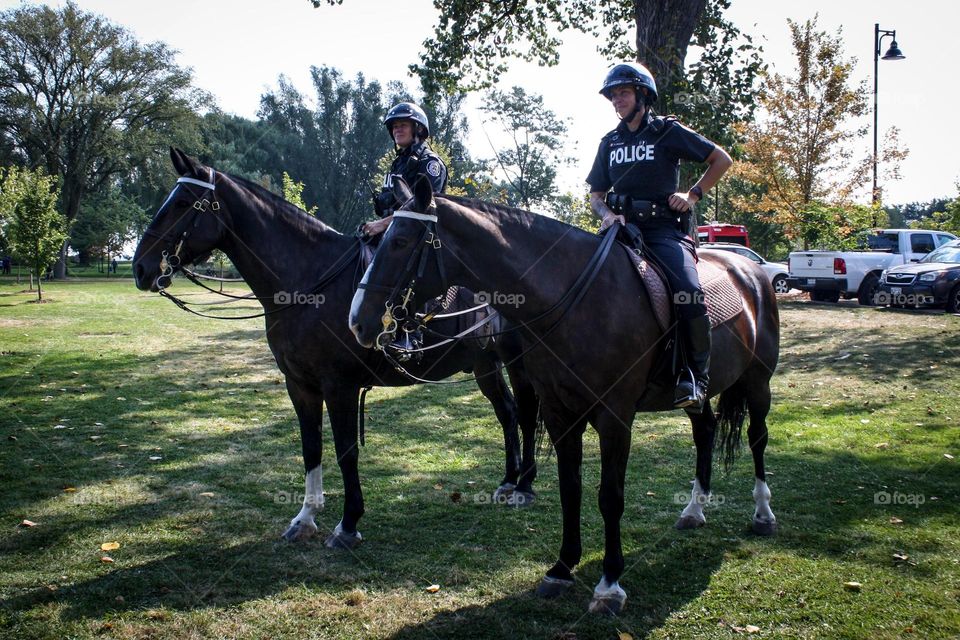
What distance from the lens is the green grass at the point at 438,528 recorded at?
13.9 feet

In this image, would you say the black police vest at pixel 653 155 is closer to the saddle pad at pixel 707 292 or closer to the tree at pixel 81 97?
the saddle pad at pixel 707 292

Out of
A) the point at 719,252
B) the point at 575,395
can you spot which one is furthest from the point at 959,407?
the point at 575,395

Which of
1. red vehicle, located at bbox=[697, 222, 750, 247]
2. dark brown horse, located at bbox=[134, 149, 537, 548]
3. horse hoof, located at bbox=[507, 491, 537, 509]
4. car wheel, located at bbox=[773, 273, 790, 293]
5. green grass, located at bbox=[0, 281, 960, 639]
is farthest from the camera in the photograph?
red vehicle, located at bbox=[697, 222, 750, 247]

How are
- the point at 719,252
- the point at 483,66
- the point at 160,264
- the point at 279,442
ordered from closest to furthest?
the point at 160,264
the point at 719,252
the point at 279,442
the point at 483,66

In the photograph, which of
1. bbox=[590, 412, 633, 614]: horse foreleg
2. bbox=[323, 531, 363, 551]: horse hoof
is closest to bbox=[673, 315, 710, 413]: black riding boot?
bbox=[590, 412, 633, 614]: horse foreleg

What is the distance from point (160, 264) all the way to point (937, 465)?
760 cm

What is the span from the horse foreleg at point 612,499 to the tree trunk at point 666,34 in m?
9.57

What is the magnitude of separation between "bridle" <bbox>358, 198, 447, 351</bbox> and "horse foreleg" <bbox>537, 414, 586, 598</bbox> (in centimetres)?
128

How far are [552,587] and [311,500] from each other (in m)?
2.20

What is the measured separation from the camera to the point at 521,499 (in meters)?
6.36

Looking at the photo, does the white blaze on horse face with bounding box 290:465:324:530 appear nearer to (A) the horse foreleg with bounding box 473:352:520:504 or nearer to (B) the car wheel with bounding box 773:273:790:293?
(A) the horse foreleg with bounding box 473:352:520:504

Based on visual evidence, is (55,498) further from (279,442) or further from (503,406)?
(503,406)

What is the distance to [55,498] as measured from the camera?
629cm

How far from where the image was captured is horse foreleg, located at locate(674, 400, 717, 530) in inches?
225
